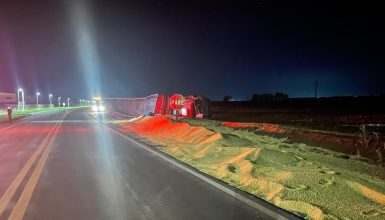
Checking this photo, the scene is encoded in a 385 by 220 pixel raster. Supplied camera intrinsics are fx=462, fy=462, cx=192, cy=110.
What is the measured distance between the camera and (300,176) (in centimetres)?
1002

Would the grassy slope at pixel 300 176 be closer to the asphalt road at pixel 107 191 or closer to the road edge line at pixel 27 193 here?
the asphalt road at pixel 107 191

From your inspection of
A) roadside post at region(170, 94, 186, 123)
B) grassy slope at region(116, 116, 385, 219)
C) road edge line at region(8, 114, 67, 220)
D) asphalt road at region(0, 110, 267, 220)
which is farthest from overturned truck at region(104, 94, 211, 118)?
road edge line at region(8, 114, 67, 220)

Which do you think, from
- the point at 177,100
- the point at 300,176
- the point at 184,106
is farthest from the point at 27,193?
the point at 184,106

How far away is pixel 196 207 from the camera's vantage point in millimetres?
7465

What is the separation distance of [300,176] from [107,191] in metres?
4.14

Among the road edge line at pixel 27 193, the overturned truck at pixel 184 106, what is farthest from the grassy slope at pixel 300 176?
the overturned truck at pixel 184 106

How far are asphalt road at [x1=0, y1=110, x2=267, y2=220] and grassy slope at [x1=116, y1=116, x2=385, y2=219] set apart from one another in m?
0.86

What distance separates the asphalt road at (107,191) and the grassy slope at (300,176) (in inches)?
33.8

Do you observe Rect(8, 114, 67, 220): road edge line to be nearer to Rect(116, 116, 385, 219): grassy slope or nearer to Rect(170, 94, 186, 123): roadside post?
Rect(116, 116, 385, 219): grassy slope

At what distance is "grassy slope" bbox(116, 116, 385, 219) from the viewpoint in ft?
24.4

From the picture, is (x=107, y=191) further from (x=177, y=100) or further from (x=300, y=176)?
(x=177, y=100)

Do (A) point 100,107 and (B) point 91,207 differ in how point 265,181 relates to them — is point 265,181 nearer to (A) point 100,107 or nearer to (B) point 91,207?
(B) point 91,207

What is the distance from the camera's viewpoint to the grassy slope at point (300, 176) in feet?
24.4

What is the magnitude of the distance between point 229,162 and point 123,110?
51.6 meters
